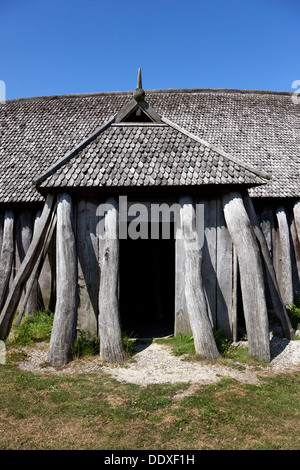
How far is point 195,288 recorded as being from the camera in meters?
6.26

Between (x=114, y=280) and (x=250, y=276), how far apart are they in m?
2.50

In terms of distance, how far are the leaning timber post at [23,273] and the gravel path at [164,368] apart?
750mm

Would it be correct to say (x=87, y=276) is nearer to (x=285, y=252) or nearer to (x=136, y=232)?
(x=136, y=232)

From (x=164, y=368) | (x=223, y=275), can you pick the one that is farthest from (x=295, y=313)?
(x=164, y=368)

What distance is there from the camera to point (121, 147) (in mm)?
7168

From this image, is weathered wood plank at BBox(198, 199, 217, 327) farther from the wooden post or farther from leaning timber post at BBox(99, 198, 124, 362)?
leaning timber post at BBox(99, 198, 124, 362)

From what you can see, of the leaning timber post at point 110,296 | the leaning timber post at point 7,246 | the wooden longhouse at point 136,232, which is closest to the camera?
the leaning timber post at point 110,296

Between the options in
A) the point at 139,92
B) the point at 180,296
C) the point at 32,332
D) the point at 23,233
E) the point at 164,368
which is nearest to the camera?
the point at 164,368

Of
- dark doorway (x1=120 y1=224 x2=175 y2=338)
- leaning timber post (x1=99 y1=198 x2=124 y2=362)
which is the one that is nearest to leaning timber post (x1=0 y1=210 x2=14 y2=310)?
dark doorway (x1=120 y1=224 x2=175 y2=338)

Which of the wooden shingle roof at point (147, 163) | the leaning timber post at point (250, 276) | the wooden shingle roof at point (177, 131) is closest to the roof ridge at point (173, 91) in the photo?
the wooden shingle roof at point (177, 131)

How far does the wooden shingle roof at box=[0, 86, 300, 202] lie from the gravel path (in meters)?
3.86

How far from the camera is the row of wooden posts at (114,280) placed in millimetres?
6047

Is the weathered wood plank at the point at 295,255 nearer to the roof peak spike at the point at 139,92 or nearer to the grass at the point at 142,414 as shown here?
the grass at the point at 142,414

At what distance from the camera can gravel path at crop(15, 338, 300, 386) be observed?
5402 millimetres
